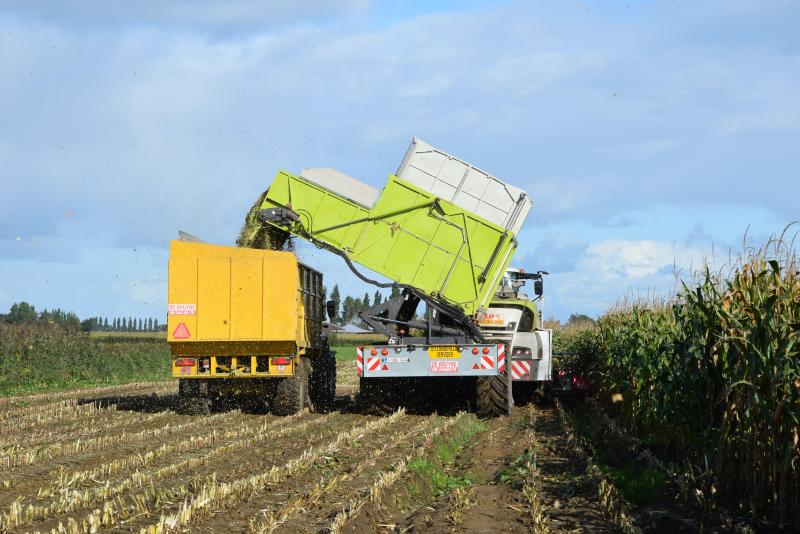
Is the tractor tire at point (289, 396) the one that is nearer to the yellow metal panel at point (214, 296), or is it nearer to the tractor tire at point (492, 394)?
the yellow metal panel at point (214, 296)

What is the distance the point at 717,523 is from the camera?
8023 millimetres

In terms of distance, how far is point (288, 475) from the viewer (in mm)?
10086

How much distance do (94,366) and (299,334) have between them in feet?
54.5

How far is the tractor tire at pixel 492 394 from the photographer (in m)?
17.3

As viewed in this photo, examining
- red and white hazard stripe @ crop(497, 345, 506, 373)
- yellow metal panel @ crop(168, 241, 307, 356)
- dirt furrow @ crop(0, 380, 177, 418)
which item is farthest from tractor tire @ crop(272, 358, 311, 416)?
dirt furrow @ crop(0, 380, 177, 418)

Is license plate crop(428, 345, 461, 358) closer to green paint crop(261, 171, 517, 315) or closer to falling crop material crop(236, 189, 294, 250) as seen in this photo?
green paint crop(261, 171, 517, 315)

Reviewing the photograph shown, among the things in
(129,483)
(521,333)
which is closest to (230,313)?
(521,333)

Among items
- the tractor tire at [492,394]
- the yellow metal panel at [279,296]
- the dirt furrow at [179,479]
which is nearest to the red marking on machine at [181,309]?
the yellow metal panel at [279,296]

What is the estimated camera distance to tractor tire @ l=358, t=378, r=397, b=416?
17.7 m

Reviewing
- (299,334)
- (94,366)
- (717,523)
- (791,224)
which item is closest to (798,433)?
(717,523)

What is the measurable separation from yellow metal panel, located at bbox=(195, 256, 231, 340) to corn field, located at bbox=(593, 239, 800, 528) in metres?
7.94

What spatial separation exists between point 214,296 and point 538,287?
721 cm

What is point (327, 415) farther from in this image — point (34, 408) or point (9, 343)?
point (9, 343)

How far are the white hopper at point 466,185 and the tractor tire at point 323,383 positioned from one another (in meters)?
5.22
